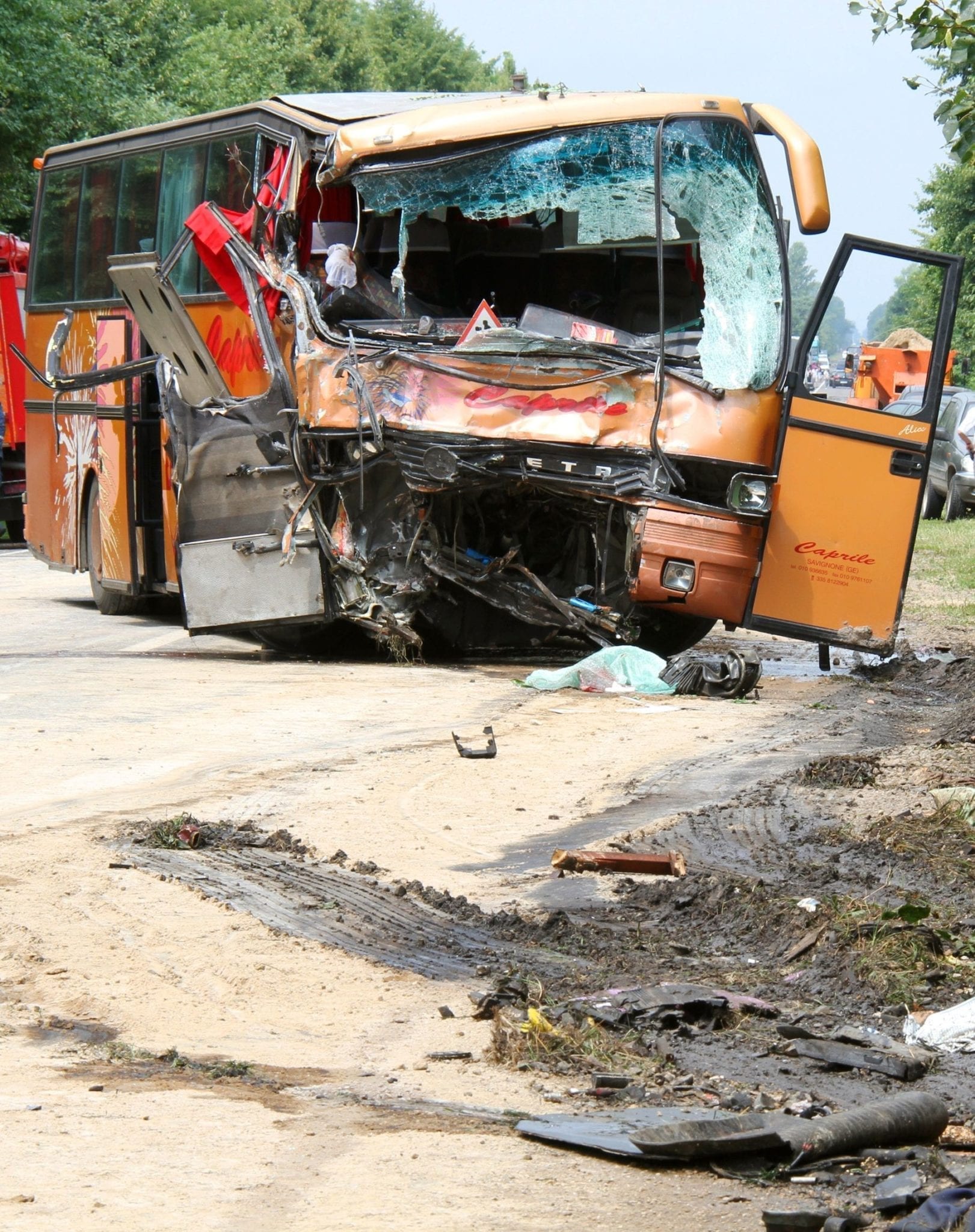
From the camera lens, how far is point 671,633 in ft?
39.8

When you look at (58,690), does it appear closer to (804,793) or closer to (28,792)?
(28,792)

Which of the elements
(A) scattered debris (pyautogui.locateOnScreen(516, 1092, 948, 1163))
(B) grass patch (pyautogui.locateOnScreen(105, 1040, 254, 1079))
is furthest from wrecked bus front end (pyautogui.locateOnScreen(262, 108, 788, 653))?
(A) scattered debris (pyautogui.locateOnScreen(516, 1092, 948, 1163))

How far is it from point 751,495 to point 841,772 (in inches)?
110

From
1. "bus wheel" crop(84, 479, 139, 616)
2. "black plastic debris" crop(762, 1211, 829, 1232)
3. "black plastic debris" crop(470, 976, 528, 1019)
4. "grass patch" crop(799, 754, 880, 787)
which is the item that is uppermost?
"black plastic debris" crop(762, 1211, 829, 1232)

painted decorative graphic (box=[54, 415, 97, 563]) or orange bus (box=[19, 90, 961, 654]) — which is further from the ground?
orange bus (box=[19, 90, 961, 654])

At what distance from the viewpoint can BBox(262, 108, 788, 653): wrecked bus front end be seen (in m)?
10.5

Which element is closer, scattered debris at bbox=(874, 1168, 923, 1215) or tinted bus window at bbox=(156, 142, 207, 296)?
scattered debris at bbox=(874, 1168, 923, 1215)

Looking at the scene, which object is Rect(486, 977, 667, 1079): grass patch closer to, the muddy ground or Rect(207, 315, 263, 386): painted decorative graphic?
the muddy ground

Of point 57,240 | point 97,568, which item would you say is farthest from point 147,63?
point 97,568

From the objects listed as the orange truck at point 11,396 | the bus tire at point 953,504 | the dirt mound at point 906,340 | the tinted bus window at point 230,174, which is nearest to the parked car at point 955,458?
the bus tire at point 953,504

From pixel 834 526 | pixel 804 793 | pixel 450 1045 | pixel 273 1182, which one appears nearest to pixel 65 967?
pixel 450 1045

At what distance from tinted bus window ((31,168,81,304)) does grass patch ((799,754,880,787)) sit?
9293 millimetres

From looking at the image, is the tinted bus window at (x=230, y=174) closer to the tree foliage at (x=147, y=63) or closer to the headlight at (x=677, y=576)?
the headlight at (x=677, y=576)

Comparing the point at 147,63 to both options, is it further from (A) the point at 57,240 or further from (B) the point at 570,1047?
(B) the point at 570,1047
